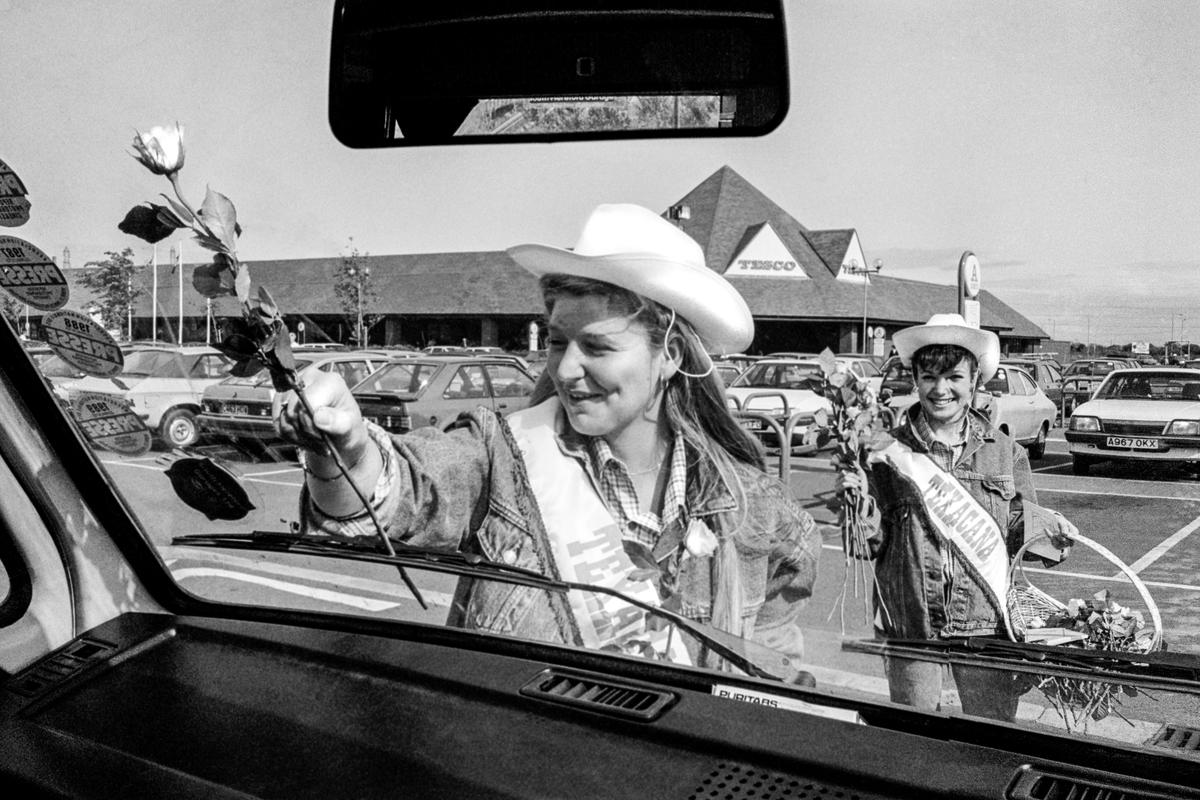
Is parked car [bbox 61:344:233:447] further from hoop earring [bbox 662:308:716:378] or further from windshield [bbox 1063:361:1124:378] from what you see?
windshield [bbox 1063:361:1124:378]

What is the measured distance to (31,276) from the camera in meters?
1.87

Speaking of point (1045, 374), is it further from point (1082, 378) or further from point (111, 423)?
point (111, 423)

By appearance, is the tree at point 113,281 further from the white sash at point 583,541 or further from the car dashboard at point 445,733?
the white sash at point 583,541

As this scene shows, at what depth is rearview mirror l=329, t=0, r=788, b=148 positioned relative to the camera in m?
1.51

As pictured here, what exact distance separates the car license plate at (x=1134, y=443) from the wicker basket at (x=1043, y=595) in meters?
0.16

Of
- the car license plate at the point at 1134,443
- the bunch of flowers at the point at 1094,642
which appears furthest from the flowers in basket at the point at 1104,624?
the car license plate at the point at 1134,443

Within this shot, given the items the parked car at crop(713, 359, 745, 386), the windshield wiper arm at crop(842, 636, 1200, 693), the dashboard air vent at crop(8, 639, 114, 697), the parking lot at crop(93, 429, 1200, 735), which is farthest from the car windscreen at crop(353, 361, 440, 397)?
the windshield wiper arm at crop(842, 636, 1200, 693)

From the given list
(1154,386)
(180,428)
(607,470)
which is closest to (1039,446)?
(1154,386)

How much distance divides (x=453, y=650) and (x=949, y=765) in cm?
76

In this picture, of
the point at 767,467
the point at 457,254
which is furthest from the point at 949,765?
the point at 457,254

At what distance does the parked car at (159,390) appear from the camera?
185cm

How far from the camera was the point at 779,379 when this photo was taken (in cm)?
186

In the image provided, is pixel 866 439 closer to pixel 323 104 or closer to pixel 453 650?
pixel 453 650

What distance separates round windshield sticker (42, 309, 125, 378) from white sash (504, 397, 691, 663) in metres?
0.71
